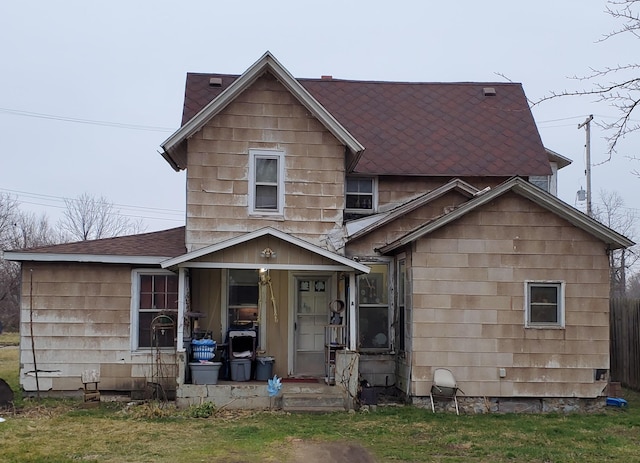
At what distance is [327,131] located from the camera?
1417 cm

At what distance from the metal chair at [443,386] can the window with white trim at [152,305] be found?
17.0 ft

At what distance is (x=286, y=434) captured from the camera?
1023 cm

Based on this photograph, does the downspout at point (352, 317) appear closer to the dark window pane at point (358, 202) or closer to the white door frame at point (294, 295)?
the white door frame at point (294, 295)

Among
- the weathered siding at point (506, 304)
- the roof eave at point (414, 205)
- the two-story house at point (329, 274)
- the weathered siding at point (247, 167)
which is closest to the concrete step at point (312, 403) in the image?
the two-story house at point (329, 274)

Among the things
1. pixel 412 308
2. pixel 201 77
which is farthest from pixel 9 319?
pixel 412 308

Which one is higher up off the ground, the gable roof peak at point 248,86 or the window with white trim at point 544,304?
the gable roof peak at point 248,86

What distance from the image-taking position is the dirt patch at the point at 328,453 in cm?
877

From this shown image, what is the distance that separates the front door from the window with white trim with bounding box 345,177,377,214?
1955mm

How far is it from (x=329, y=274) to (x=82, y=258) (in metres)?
4.94

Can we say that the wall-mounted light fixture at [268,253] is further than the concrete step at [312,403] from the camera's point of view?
Yes

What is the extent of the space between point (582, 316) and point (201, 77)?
1046cm

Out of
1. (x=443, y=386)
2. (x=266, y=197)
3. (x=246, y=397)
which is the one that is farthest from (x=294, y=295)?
(x=443, y=386)

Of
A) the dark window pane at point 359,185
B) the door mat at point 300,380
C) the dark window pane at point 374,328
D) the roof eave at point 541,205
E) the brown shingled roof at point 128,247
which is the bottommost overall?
the door mat at point 300,380

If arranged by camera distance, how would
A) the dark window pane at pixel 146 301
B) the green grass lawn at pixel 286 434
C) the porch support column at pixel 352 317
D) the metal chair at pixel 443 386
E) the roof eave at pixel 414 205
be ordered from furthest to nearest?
the roof eave at pixel 414 205 → the dark window pane at pixel 146 301 → the porch support column at pixel 352 317 → the metal chair at pixel 443 386 → the green grass lawn at pixel 286 434
